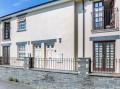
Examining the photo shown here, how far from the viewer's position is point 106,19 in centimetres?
1900

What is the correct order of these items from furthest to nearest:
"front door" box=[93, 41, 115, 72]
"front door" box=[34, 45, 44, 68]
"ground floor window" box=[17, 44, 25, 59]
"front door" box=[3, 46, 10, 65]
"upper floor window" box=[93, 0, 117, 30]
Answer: "front door" box=[3, 46, 10, 65]
"ground floor window" box=[17, 44, 25, 59]
"front door" box=[34, 45, 44, 68]
"upper floor window" box=[93, 0, 117, 30]
"front door" box=[93, 41, 115, 72]

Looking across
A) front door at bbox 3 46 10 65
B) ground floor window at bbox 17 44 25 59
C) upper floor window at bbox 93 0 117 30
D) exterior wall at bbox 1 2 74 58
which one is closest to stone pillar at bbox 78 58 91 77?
upper floor window at bbox 93 0 117 30

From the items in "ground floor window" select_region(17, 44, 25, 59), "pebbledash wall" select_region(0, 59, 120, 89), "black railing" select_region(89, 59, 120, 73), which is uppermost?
"ground floor window" select_region(17, 44, 25, 59)

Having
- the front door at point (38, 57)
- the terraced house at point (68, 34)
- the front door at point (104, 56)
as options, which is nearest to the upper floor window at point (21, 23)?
the terraced house at point (68, 34)

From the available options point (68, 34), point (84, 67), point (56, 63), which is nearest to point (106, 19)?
point (68, 34)

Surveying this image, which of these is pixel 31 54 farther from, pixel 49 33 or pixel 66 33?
pixel 66 33

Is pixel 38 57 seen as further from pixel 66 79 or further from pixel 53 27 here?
pixel 66 79

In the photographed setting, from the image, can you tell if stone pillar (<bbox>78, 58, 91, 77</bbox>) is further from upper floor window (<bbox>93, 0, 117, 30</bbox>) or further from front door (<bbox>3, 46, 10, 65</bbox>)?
front door (<bbox>3, 46, 10, 65</bbox>)

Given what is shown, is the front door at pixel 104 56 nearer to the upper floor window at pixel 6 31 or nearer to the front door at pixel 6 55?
the front door at pixel 6 55

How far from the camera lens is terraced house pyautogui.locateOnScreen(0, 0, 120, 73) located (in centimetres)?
1836

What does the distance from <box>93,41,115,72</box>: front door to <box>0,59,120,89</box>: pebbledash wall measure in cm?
209

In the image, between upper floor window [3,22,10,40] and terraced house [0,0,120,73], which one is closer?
terraced house [0,0,120,73]

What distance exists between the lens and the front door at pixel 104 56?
18103 millimetres

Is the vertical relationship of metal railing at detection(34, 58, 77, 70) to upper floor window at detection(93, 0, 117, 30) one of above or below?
below
